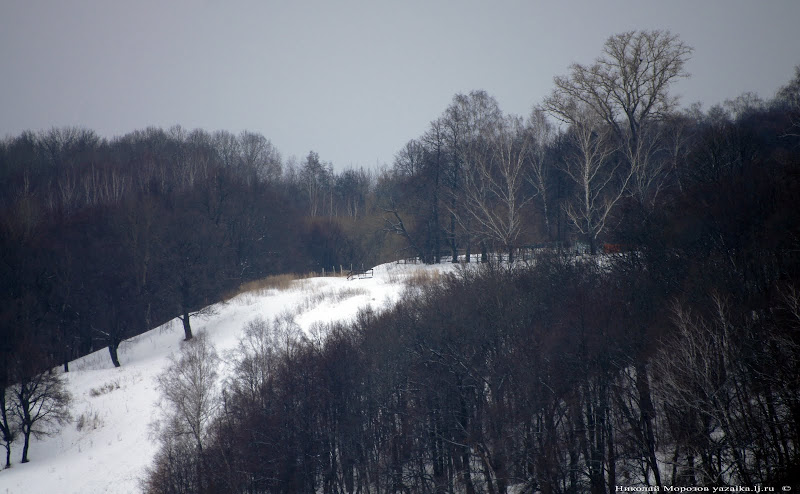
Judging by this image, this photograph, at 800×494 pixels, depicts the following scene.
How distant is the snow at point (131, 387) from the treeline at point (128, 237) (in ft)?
6.96

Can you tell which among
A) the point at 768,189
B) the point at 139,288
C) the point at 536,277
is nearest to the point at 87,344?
the point at 139,288

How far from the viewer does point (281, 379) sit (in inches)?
1053

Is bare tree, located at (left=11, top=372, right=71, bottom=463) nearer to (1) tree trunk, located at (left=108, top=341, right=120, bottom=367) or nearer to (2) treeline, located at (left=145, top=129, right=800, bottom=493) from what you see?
(1) tree trunk, located at (left=108, top=341, right=120, bottom=367)

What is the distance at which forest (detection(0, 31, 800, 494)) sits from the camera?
15.5 metres

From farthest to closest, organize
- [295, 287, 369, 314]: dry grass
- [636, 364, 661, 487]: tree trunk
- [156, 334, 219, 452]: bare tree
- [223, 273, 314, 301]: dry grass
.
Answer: [223, 273, 314, 301]: dry grass < [295, 287, 369, 314]: dry grass < [156, 334, 219, 452]: bare tree < [636, 364, 661, 487]: tree trunk

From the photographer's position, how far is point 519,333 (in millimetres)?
22547

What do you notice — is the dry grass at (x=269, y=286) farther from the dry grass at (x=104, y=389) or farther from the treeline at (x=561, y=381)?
the treeline at (x=561, y=381)

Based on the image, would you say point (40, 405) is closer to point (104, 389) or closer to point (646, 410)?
point (104, 389)

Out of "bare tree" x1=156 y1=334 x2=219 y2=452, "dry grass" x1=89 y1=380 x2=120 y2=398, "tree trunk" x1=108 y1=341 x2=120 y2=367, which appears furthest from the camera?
"tree trunk" x1=108 y1=341 x2=120 y2=367

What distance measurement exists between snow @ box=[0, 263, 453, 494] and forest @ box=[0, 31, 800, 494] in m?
1.95

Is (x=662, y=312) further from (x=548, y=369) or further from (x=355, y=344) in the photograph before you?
(x=355, y=344)

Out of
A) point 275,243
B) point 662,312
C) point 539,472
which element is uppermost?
point 275,243

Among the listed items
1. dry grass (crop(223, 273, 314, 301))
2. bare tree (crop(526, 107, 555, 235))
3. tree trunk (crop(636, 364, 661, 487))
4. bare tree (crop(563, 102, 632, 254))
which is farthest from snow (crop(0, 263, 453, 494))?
tree trunk (crop(636, 364, 661, 487))

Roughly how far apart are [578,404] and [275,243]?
57.5m
